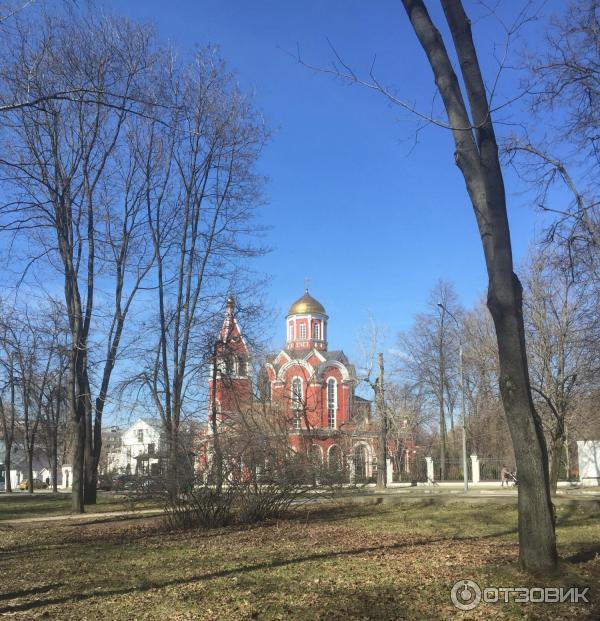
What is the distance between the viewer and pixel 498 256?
721 centimetres

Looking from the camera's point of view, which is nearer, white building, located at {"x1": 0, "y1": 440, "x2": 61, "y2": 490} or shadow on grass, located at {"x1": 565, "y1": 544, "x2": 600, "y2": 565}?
shadow on grass, located at {"x1": 565, "y1": 544, "x2": 600, "y2": 565}

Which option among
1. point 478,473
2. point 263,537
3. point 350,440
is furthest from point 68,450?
point 263,537

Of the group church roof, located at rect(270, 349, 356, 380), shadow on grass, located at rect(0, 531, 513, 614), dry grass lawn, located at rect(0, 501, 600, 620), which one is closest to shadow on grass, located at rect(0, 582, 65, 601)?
dry grass lawn, located at rect(0, 501, 600, 620)

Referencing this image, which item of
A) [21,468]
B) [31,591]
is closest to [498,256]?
[31,591]

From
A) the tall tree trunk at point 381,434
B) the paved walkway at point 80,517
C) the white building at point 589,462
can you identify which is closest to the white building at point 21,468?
the tall tree trunk at point 381,434

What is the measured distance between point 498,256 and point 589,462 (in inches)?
1023

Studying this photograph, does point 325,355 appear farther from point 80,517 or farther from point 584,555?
point 584,555

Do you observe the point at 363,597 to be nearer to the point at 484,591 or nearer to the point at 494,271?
the point at 484,591

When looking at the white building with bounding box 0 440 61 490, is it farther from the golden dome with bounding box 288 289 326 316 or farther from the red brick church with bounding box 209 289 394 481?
the red brick church with bounding box 209 289 394 481

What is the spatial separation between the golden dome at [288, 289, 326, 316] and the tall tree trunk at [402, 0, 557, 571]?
1822 inches

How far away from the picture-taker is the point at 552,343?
22484 millimetres

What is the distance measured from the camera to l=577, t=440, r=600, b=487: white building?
1145 inches

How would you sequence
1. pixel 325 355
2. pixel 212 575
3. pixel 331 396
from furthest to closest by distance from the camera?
1. pixel 325 355
2. pixel 331 396
3. pixel 212 575

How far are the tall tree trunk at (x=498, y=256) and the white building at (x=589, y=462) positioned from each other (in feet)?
81.6
